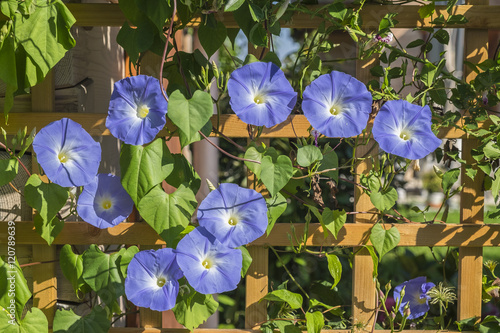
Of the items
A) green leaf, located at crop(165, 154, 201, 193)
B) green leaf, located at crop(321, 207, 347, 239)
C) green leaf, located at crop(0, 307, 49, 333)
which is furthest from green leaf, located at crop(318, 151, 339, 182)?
green leaf, located at crop(0, 307, 49, 333)

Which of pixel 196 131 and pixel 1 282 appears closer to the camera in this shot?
pixel 196 131

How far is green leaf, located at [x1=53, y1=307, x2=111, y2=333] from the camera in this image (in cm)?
129

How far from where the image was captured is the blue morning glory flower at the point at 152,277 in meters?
1.17

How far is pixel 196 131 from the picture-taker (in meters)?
1.09

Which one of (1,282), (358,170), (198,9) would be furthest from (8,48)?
(358,170)

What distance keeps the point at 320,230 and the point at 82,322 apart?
0.66m

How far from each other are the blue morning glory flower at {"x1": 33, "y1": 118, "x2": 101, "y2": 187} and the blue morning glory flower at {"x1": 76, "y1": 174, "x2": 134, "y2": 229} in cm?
8

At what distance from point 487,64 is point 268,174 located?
2.11ft

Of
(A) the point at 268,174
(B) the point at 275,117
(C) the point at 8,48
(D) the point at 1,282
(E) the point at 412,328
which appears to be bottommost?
(E) the point at 412,328

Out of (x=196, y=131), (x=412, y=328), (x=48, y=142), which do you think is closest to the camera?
(x=196, y=131)

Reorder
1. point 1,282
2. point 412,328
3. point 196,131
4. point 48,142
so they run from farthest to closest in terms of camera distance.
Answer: point 412,328 < point 1,282 < point 48,142 < point 196,131

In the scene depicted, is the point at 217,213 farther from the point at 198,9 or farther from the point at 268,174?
the point at 198,9

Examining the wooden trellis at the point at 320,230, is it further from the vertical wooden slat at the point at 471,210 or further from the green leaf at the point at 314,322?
the green leaf at the point at 314,322

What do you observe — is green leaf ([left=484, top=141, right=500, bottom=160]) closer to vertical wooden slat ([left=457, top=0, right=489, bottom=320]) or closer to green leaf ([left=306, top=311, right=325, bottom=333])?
vertical wooden slat ([left=457, top=0, right=489, bottom=320])
